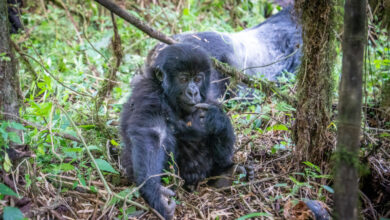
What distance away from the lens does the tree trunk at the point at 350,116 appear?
1431 mm

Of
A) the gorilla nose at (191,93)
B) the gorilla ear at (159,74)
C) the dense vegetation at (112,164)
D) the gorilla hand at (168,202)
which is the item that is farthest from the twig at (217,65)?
the gorilla hand at (168,202)

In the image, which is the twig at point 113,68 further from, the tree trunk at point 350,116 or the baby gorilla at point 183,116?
the tree trunk at point 350,116

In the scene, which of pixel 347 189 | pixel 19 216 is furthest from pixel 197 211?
pixel 347 189

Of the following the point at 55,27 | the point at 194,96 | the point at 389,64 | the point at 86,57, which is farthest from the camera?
the point at 55,27

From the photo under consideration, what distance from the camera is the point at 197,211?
2.49 metres

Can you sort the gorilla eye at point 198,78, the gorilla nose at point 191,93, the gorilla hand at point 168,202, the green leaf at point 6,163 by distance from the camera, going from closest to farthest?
the green leaf at point 6,163 < the gorilla hand at point 168,202 < the gorilla nose at point 191,93 < the gorilla eye at point 198,78

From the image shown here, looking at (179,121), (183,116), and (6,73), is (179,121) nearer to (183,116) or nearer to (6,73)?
(183,116)

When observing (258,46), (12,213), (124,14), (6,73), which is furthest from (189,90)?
(258,46)

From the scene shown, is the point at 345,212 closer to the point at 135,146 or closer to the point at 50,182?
the point at 135,146

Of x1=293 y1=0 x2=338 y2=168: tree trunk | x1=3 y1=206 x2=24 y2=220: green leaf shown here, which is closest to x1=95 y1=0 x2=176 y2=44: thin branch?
x1=293 y1=0 x2=338 y2=168: tree trunk

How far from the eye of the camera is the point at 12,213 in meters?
1.83

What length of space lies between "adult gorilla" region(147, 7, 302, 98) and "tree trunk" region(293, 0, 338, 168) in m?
1.66

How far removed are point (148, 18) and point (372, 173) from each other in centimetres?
475

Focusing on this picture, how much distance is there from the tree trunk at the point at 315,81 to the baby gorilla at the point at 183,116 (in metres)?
0.61
